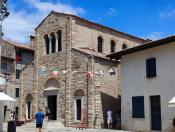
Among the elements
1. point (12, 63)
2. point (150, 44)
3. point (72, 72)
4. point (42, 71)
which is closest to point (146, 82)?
point (150, 44)

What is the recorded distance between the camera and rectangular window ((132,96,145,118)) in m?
24.5

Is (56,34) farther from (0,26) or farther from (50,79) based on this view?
(0,26)

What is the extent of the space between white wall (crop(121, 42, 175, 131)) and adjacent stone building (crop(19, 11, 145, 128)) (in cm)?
293

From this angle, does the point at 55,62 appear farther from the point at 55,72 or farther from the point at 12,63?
the point at 12,63

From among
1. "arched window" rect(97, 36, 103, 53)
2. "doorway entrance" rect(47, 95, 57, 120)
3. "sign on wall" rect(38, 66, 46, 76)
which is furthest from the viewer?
"arched window" rect(97, 36, 103, 53)

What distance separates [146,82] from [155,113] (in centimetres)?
217

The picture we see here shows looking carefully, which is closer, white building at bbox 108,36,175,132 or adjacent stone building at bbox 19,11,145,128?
white building at bbox 108,36,175,132

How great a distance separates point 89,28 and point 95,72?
5981 millimetres

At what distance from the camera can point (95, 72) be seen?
94.7 ft

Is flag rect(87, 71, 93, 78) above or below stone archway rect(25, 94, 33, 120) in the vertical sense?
above

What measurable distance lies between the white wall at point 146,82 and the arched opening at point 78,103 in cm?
458

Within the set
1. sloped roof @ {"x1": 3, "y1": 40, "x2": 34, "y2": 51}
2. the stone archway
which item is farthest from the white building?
sloped roof @ {"x1": 3, "y1": 40, "x2": 34, "y2": 51}

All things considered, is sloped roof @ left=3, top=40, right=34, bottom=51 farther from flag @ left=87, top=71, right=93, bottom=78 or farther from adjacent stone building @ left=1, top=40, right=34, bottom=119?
flag @ left=87, top=71, right=93, bottom=78

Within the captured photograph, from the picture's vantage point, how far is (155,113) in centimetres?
2361
